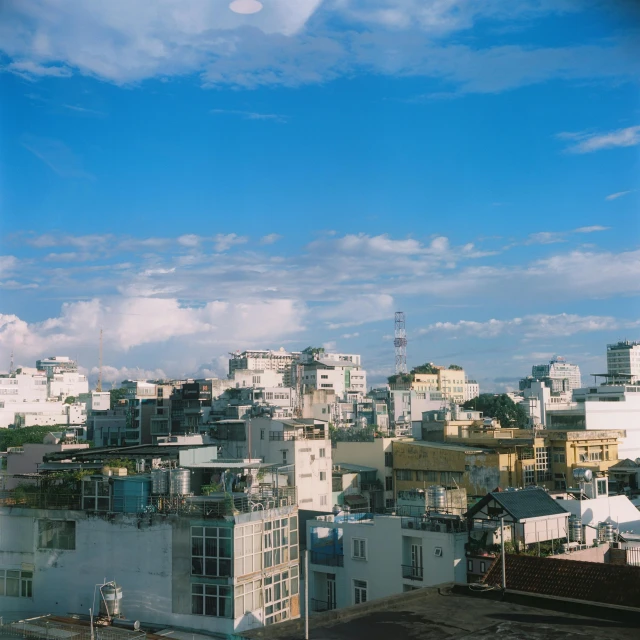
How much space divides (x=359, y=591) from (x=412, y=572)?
696mm

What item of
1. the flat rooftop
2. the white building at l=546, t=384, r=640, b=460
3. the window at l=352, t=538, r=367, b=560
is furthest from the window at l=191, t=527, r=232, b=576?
the white building at l=546, t=384, r=640, b=460

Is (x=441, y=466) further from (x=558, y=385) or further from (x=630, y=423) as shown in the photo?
(x=558, y=385)

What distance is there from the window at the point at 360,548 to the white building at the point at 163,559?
114 cm

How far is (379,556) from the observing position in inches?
253

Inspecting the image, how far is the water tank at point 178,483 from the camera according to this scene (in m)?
5.39

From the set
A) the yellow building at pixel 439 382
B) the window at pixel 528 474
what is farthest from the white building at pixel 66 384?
the window at pixel 528 474

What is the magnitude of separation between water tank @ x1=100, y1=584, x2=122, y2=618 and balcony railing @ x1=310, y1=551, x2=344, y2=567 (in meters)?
2.26

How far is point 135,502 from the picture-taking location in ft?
17.8

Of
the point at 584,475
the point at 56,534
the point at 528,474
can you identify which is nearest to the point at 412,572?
the point at 584,475

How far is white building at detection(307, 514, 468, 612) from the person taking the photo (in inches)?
231

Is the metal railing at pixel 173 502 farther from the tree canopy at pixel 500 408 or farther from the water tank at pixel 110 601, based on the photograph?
the tree canopy at pixel 500 408

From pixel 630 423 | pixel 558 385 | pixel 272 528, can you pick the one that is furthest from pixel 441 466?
pixel 558 385

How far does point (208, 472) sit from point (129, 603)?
1441 mm

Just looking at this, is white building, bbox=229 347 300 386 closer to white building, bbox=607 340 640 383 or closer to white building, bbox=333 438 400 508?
white building, bbox=607 340 640 383
